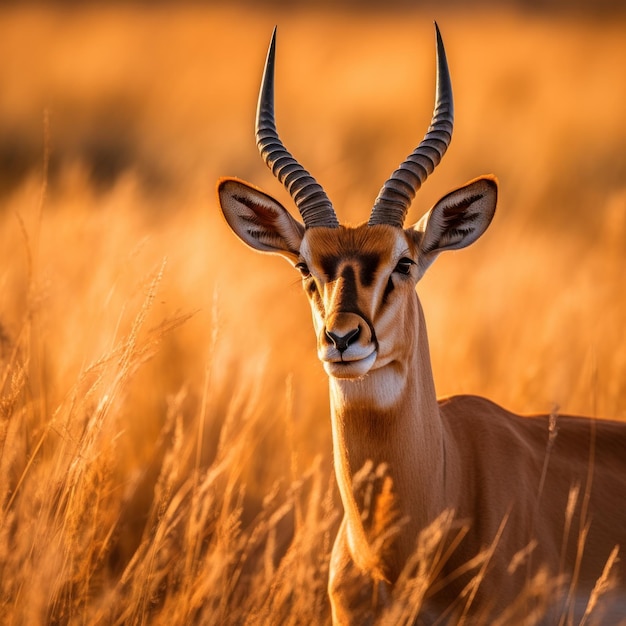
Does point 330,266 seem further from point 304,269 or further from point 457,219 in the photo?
point 457,219

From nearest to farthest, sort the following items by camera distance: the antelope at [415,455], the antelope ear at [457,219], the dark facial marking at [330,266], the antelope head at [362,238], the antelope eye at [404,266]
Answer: the antelope head at [362,238] < the antelope at [415,455] < the dark facial marking at [330,266] < the antelope eye at [404,266] < the antelope ear at [457,219]

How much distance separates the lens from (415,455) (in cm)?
545

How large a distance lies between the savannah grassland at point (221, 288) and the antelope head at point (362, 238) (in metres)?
0.58

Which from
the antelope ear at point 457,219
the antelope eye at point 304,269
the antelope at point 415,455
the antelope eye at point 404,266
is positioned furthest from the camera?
the antelope ear at point 457,219

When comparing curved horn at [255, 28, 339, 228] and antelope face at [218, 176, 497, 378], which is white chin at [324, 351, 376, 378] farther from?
curved horn at [255, 28, 339, 228]

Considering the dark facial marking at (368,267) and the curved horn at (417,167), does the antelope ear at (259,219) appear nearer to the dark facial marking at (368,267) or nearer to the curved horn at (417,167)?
the curved horn at (417,167)

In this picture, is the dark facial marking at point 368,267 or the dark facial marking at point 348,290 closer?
the dark facial marking at point 348,290

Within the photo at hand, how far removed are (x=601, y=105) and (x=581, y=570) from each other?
19.1m

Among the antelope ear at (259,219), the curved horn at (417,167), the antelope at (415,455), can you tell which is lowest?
the antelope at (415,455)

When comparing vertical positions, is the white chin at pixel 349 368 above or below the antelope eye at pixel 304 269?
below

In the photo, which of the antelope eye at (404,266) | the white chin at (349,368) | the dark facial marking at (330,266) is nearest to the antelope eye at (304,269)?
the dark facial marking at (330,266)

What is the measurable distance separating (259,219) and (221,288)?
3.82 m

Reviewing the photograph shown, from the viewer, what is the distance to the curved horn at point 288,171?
5.83m

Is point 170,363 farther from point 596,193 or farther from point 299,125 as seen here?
point 299,125
